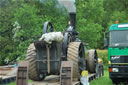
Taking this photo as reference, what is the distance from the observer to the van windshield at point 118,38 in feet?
32.3

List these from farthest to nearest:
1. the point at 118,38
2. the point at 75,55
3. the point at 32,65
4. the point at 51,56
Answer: the point at 118,38 → the point at 32,65 → the point at 75,55 → the point at 51,56

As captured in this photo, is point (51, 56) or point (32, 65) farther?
point (32, 65)

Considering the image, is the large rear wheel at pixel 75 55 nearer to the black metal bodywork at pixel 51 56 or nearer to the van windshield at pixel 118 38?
the black metal bodywork at pixel 51 56

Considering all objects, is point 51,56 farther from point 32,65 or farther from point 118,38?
point 118,38

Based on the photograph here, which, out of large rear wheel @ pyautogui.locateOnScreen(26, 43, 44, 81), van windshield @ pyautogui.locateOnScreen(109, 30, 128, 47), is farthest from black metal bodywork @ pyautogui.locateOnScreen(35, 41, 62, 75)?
van windshield @ pyautogui.locateOnScreen(109, 30, 128, 47)

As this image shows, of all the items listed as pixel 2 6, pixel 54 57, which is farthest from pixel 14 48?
pixel 54 57

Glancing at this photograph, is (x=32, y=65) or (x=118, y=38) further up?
(x=118, y=38)

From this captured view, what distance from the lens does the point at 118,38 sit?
996cm

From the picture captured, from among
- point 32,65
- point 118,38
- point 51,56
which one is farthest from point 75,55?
point 118,38

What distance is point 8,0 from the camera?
66.7ft

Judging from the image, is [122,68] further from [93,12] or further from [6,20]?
[93,12]

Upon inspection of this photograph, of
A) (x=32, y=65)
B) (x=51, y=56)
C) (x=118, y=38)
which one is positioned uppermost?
(x=118, y=38)

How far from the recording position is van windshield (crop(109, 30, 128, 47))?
32.3 feet

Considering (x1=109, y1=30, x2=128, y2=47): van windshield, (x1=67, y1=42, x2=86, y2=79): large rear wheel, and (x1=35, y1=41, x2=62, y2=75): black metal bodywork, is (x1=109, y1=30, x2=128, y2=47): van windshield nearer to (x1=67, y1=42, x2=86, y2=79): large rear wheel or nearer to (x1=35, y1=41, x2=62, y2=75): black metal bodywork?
(x1=67, y1=42, x2=86, y2=79): large rear wheel
